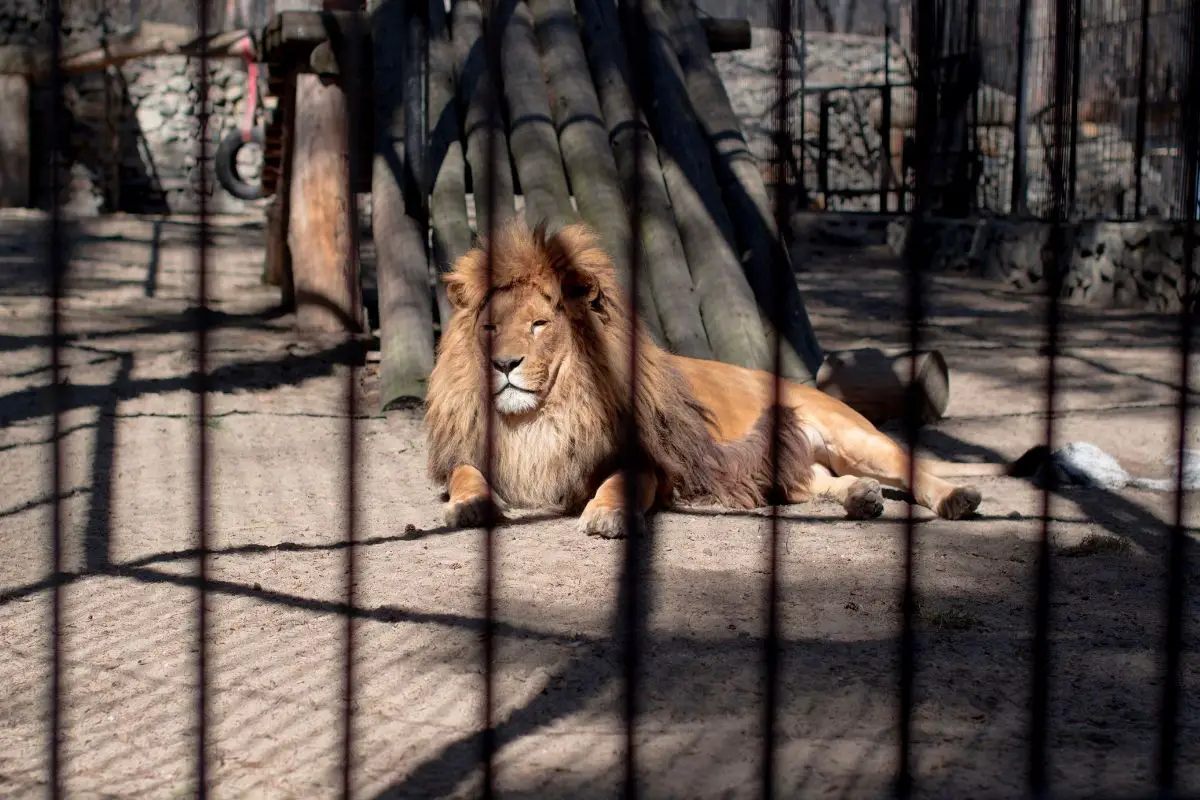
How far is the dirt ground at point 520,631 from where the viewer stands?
2.60 metres

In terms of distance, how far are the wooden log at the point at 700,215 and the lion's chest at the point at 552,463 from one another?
66.1 inches

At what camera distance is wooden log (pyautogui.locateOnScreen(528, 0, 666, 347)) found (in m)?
6.62

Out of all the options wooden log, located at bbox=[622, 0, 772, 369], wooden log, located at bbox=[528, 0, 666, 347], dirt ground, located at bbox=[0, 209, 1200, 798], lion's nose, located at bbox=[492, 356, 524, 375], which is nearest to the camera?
dirt ground, located at bbox=[0, 209, 1200, 798]

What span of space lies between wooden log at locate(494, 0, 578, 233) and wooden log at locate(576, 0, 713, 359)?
0.34m

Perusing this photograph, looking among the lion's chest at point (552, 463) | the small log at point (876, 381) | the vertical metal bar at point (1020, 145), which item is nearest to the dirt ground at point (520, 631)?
the lion's chest at point (552, 463)

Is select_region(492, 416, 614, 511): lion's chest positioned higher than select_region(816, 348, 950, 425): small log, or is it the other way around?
select_region(816, 348, 950, 425): small log

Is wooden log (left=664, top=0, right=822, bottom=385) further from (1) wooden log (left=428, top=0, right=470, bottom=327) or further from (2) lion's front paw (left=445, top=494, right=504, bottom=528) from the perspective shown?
(2) lion's front paw (left=445, top=494, right=504, bottom=528)

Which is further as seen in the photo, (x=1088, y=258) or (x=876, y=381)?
(x=1088, y=258)

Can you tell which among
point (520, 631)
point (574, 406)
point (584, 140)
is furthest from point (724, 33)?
point (520, 631)

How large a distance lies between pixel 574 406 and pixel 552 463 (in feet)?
0.69

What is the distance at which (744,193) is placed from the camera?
→ 7406 mm

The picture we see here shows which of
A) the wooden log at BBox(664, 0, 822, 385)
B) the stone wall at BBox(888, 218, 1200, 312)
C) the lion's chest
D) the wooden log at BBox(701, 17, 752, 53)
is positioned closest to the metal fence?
the lion's chest

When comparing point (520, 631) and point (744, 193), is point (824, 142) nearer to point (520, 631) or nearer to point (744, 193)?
point (744, 193)

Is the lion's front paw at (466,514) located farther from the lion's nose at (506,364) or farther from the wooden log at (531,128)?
the wooden log at (531,128)
